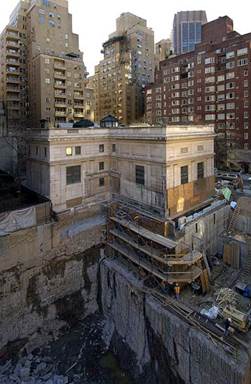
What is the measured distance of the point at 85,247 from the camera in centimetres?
2888

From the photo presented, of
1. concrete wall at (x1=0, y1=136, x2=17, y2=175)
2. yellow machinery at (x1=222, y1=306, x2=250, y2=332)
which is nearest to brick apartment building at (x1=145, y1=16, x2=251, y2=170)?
concrete wall at (x1=0, y1=136, x2=17, y2=175)

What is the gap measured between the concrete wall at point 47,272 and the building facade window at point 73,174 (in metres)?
3.87

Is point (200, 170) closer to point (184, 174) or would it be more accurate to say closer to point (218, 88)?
point (184, 174)

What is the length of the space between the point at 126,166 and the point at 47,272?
1405 centimetres

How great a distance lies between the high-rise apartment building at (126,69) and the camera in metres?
92.8

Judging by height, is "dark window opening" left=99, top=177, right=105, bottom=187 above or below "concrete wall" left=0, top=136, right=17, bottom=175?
below

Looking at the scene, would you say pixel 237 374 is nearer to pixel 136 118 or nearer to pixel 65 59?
pixel 65 59

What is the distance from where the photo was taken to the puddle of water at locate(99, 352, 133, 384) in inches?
881

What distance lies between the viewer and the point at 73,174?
29.6 meters

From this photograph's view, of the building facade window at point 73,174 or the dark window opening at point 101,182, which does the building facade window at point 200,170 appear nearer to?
the dark window opening at point 101,182

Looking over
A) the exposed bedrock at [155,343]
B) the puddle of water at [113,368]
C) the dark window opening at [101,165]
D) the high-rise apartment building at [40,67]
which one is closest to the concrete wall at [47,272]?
the exposed bedrock at [155,343]

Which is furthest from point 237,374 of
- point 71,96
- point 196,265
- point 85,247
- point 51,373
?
point 71,96

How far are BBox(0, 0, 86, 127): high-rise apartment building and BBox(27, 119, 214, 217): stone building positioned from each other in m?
35.2

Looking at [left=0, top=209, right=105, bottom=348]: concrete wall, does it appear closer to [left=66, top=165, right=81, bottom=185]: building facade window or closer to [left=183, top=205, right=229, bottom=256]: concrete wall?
[left=66, top=165, right=81, bottom=185]: building facade window
